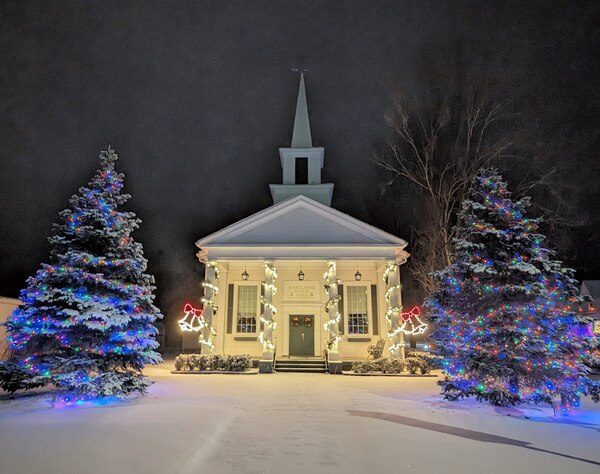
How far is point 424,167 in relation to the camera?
18656 mm

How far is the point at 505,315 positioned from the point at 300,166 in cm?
1559

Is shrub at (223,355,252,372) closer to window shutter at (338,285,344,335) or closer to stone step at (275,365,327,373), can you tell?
stone step at (275,365,327,373)

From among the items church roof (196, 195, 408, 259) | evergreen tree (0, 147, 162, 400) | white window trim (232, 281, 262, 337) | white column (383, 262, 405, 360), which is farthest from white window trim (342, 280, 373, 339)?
evergreen tree (0, 147, 162, 400)

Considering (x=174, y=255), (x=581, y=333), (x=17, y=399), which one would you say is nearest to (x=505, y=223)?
(x=581, y=333)

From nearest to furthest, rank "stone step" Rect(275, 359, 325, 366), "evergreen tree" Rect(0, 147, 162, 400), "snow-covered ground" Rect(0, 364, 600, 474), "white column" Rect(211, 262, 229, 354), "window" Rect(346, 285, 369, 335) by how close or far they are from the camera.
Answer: "snow-covered ground" Rect(0, 364, 600, 474) < "evergreen tree" Rect(0, 147, 162, 400) < "stone step" Rect(275, 359, 325, 366) < "white column" Rect(211, 262, 229, 354) < "window" Rect(346, 285, 369, 335)

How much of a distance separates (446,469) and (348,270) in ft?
47.0

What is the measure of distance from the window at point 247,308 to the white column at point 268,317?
78.1 inches

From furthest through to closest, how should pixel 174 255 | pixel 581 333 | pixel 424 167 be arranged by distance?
pixel 174 255 < pixel 424 167 < pixel 581 333

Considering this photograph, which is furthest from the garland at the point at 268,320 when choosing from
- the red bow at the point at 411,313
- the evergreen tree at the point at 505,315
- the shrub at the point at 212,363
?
the evergreen tree at the point at 505,315

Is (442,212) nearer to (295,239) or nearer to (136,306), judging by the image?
(295,239)

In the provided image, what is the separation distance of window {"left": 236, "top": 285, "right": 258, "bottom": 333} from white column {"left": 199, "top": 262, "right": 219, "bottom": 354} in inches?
63.0

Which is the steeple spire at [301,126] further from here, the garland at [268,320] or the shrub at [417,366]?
the shrub at [417,366]

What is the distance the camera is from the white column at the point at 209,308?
16.4 m

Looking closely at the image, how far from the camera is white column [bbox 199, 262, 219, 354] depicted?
1639 cm
